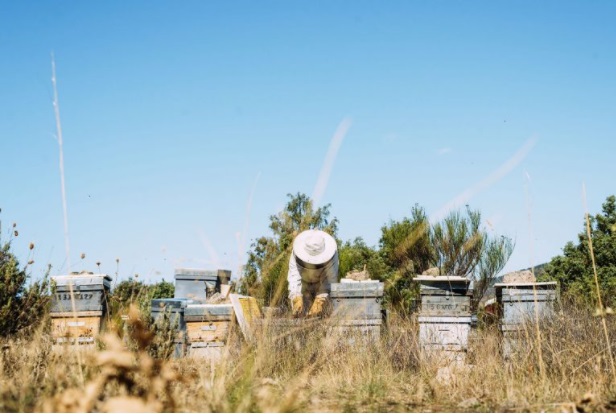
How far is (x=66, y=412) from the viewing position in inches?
117

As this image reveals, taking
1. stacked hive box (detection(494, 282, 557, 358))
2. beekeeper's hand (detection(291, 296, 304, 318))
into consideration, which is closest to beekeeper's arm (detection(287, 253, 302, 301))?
beekeeper's hand (detection(291, 296, 304, 318))

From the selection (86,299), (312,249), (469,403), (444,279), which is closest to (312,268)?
(312,249)

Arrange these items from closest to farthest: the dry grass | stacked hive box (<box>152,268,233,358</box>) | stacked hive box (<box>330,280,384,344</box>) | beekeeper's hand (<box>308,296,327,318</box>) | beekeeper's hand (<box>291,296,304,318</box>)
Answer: the dry grass
stacked hive box (<box>330,280,384,344</box>)
stacked hive box (<box>152,268,233,358</box>)
beekeeper's hand (<box>291,296,304,318</box>)
beekeeper's hand (<box>308,296,327,318</box>)

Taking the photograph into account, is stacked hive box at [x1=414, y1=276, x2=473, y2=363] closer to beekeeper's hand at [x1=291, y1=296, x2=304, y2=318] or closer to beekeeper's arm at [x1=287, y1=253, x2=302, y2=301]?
beekeeper's hand at [x1=291, y1=296, x2=304, y2=318]

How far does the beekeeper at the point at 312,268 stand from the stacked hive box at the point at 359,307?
1346mm

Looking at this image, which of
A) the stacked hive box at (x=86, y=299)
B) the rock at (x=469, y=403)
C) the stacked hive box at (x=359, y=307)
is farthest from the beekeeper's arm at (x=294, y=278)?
the rock at (x=469, y=403)

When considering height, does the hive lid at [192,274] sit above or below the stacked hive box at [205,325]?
above

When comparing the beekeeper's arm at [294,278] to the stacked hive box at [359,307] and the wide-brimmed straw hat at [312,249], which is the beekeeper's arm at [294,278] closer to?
the wide-brimmed straw hat at [312,249]

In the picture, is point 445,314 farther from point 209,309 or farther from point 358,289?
point 209,309

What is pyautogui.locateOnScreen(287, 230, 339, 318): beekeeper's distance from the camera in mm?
9117

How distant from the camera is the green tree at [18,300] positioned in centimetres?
725

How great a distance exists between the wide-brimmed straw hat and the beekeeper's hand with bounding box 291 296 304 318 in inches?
22.7

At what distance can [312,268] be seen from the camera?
9203 mm

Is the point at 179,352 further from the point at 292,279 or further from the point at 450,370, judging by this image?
the point at 450,370
